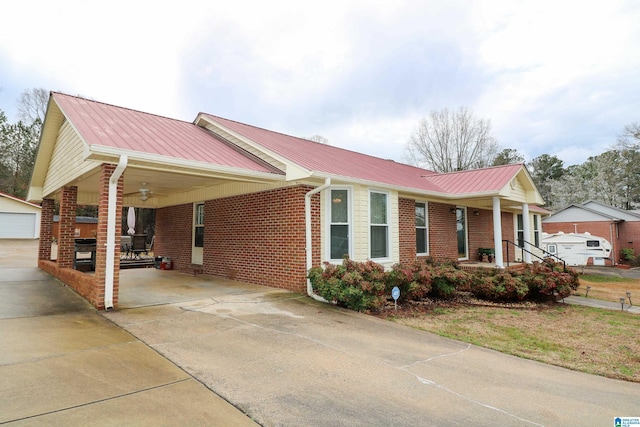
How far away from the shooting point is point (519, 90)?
17.1 meters

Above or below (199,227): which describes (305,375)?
below

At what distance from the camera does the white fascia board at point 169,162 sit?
5.52m

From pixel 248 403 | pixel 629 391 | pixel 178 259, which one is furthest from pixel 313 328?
pixel 178 259

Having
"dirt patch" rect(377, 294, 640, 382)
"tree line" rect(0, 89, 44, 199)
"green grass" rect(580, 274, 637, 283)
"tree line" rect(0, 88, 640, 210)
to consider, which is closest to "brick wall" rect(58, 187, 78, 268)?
"dirt patch" rect(377, 294, 640, 382)

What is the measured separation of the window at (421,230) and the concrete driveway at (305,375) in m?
5.98

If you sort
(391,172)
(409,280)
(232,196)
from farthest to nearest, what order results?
(391,172) → (232,196) → (409,280)

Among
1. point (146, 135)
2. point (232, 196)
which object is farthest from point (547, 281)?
point (146, 135)

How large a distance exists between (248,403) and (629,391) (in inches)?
166

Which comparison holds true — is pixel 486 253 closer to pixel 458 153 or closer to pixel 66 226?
pixel 66 226

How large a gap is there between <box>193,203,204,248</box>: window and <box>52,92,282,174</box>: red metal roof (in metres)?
2.89

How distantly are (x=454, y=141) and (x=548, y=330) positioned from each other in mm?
26169

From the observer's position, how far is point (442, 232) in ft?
40.7

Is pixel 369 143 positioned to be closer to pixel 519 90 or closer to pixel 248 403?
pixel 519 90

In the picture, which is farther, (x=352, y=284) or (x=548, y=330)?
(x=352, y=284)
